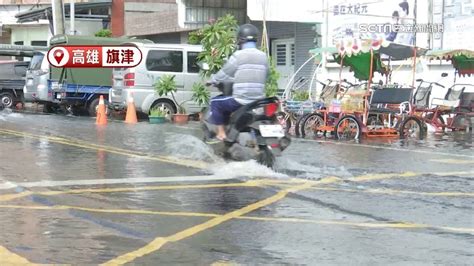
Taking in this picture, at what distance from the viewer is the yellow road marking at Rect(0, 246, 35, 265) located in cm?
498

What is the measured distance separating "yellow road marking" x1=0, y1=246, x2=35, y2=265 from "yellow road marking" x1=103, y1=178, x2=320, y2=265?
597 mm

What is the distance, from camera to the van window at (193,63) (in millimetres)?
20391

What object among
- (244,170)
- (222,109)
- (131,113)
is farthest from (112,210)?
(131,113)

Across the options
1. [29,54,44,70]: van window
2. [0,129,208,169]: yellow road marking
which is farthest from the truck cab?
[0,129,208,169]: yellow road marking

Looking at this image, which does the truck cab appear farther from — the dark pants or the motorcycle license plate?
the motorcycle license plate

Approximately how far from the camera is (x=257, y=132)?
9.14 metres

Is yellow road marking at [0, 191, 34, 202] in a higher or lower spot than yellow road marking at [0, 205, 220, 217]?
higher

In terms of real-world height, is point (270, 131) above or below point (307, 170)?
above

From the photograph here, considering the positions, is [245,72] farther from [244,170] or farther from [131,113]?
[131,113]

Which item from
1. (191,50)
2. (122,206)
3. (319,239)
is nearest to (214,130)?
(122,206)

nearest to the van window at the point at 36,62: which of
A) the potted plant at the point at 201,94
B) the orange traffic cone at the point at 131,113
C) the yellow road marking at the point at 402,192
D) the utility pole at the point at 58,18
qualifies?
the utility pole at the point at 58,18

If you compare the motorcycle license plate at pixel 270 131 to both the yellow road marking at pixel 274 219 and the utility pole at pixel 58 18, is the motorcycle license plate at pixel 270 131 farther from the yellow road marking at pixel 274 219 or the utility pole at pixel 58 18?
the utility pole at pixel 58 18
